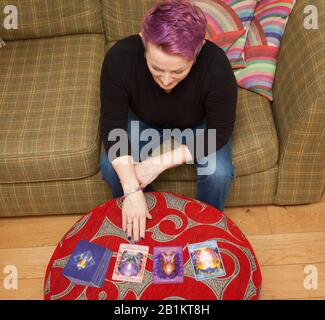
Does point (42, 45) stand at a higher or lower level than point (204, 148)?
higher

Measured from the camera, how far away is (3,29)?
82.7 inches

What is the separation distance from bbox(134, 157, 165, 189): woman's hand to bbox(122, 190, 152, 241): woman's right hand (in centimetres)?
13

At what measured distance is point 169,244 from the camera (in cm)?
139

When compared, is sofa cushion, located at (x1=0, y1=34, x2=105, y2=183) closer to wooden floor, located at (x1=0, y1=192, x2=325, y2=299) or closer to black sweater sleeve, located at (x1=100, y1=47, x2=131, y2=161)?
black sweater sleeve, located at (x1=100, y1=47, x2=131, y2=161)

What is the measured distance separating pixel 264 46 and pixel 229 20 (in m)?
0.18

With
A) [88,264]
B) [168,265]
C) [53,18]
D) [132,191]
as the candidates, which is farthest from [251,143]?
[53,18]

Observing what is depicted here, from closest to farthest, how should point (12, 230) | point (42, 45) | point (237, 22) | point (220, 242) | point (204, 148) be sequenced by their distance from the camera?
point (220, 242), point (204, 148), point (237, 22), point (12, 230), point (42, 45)

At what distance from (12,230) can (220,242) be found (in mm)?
1034

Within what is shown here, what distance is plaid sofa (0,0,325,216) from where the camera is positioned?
169cm

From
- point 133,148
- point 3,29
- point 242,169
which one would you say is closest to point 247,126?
point 242,169

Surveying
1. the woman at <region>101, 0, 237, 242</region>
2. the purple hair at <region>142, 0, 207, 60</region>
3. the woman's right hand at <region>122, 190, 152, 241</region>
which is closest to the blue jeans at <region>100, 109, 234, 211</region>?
the woman at <region>101, 0, 237, 242</region>

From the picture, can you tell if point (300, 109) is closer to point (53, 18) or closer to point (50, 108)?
point (50, 108)

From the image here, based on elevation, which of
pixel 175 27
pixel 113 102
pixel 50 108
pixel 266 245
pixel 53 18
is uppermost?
pixel 175 27
